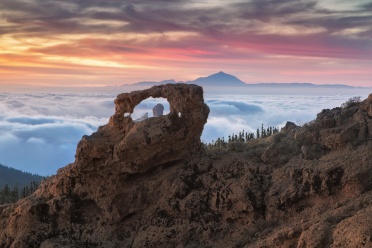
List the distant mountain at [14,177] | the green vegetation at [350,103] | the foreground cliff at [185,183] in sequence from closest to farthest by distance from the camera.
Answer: the foreground cliff at [185,183] → the green vegetation at [350,103] → the distant mountain at [14,177]

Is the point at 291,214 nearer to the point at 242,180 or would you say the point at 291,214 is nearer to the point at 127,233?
the point at 242,180

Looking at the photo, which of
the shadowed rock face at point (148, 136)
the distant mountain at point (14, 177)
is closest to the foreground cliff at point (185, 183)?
the shadowed rock face at point (148, 136)

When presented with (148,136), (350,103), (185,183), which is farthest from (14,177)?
(350,103)

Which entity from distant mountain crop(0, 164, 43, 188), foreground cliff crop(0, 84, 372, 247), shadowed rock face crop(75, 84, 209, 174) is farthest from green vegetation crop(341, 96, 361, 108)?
distant mountain crop(0, 164, 43, 188)

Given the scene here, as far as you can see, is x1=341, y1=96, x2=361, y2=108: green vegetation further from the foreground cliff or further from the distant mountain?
the distant mountain

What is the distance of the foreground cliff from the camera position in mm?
18422

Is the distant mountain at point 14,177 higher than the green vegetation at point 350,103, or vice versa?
the green vegetation at point 350,103

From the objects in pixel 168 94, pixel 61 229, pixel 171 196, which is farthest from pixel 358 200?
pixel 61 229

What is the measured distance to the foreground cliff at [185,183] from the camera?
18.4m

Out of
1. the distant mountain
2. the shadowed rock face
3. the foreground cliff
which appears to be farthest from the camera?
the distant mountain

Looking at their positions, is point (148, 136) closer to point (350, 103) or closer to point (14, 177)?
point (350, 103)

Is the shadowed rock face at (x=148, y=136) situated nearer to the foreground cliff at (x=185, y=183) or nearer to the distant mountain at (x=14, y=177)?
the foreground cliff at (x=185, y=183)

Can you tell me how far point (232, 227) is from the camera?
19547 millimetres

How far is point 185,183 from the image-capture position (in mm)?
21672
